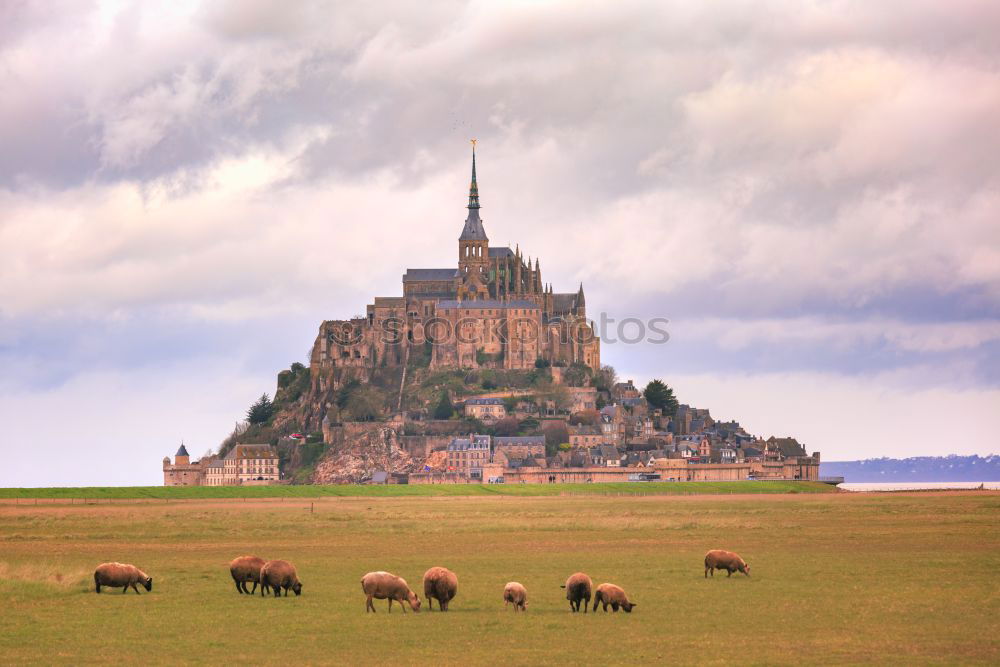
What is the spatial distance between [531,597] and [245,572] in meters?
6.82

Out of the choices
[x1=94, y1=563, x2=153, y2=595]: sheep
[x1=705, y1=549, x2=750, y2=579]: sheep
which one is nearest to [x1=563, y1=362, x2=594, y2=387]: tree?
[x1=705, y1=549, x2=750, y2=579]: sheep

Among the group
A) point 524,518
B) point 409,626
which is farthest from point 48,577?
point 524,518

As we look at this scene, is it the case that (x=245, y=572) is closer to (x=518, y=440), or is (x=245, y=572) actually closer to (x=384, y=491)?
(x=384, y=491)

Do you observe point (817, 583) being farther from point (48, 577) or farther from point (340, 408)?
point (340, 408)

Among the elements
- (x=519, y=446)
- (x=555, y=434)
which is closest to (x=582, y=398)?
(x=555, y=434)

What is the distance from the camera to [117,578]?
35.6 metres

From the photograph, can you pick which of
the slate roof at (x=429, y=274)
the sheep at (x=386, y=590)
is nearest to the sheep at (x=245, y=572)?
the sheep at (x=386, y=590)

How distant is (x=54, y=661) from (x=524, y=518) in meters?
47.3

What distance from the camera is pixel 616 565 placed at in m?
42.0

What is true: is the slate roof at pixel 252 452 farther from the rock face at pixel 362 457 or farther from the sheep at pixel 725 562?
the sheep at pixel 725 562

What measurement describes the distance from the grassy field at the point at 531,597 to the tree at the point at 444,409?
114 m

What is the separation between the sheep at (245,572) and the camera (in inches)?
1383

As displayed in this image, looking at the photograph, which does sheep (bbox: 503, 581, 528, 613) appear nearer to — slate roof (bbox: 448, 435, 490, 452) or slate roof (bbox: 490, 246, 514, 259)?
slate roof (bbox: 448, 435, 490, 452)

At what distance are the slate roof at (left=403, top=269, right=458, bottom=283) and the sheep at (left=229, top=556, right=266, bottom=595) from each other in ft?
522
